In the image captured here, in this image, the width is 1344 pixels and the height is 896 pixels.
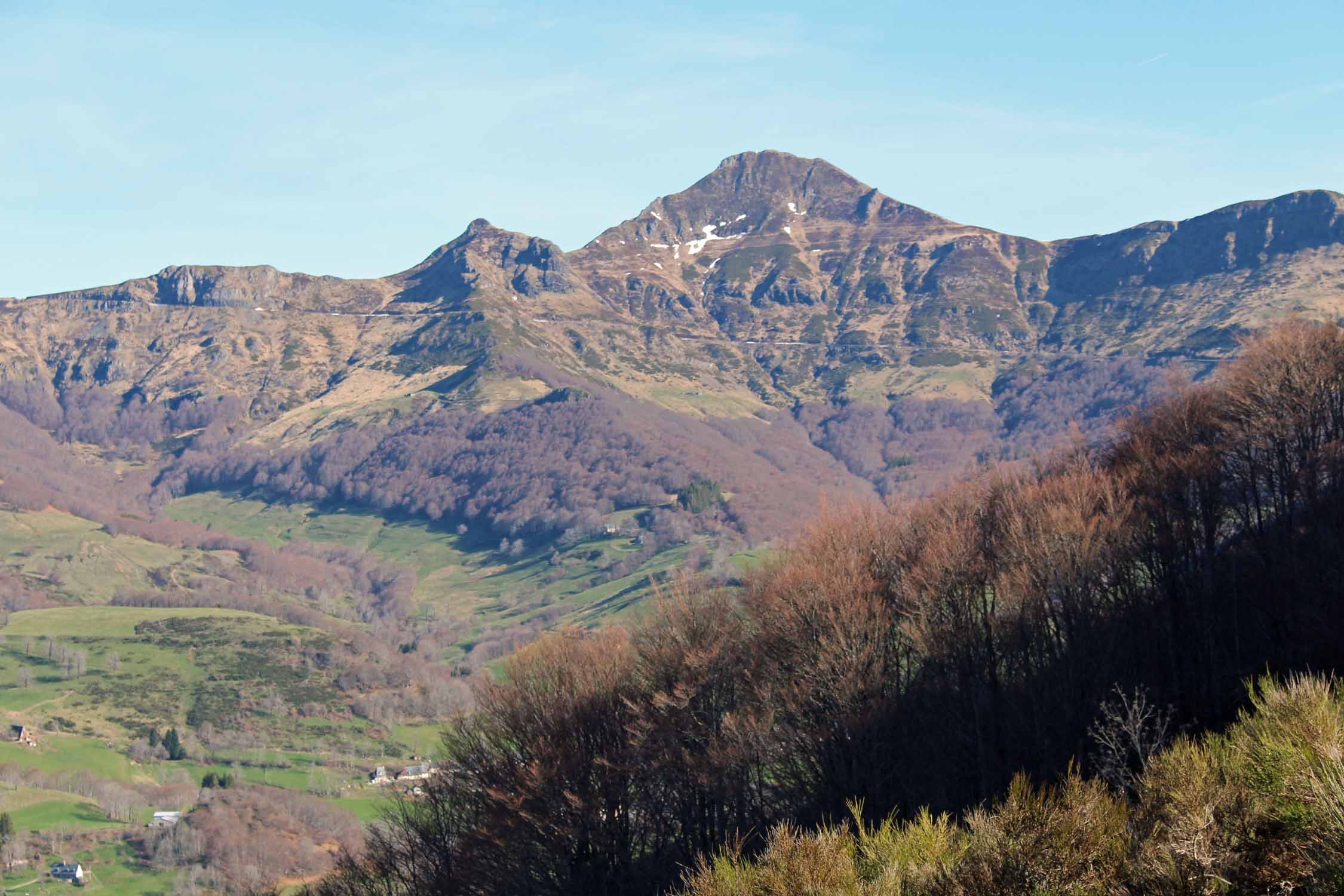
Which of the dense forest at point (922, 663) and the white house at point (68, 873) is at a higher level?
the dense forest at point (922, 663)

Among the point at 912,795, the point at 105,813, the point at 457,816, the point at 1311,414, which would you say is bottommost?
the point at 105,813

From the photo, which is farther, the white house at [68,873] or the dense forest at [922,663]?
the white house at [68,873]

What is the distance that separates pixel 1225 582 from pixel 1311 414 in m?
12.3

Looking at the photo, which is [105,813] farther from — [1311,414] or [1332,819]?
[1332,819]

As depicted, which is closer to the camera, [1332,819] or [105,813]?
[1332,819]

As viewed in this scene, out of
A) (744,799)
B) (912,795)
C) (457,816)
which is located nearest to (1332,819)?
(912,795)

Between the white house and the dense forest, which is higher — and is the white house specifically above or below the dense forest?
below

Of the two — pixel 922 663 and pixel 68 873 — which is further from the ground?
pixel 922 663

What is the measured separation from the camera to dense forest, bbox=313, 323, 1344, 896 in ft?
176

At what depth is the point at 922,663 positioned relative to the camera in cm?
6156

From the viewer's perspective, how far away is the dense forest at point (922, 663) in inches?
2116

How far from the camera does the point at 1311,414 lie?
2469 inches

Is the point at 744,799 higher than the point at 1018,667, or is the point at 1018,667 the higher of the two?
the point at 1018,667

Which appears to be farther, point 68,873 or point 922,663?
point 68,873
